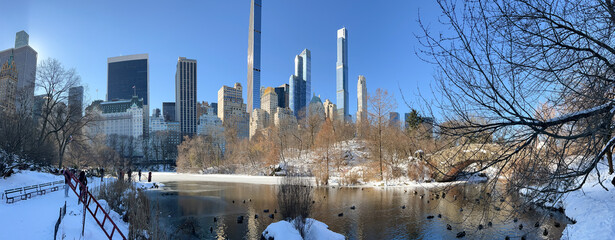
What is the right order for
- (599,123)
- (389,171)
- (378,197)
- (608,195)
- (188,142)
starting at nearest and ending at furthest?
(599,123) < (608,195) < (378,197) < (389,171) < (188,142)

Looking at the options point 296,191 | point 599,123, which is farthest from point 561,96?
point 296,191

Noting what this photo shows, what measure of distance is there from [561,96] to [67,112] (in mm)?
38313

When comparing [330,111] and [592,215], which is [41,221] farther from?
[330,111]

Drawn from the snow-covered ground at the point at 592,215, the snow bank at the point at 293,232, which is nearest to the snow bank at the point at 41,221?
the snow bank at the point at 293,232

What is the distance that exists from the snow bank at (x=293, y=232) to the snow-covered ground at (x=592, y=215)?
281 inches

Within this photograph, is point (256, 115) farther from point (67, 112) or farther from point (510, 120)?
point (510, 120)

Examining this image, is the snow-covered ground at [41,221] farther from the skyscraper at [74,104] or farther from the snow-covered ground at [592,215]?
the skyscraper at [74,104]

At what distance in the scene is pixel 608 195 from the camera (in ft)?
46.9

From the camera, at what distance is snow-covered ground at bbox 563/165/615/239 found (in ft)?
32.9

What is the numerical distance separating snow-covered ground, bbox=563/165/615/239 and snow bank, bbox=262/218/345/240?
7.14m

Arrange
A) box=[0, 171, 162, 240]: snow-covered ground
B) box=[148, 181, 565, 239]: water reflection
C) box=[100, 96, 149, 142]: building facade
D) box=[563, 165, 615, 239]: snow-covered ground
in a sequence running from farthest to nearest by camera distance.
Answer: box=[100, 96, 149, 142]: building facade → box=[148, 181, 565, 239]: water reflection → box=[563, 165, 615, 239]: snow-covered ground → box=[0, 171, 162, 240]: snow-covered ground

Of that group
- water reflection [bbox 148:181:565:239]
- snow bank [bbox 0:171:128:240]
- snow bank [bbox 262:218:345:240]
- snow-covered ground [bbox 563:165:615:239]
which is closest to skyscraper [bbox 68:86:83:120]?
water reflection [bbox 148:181:565:239]

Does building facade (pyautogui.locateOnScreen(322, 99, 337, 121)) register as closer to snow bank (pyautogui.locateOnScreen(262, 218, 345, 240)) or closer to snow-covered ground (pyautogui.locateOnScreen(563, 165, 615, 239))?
snow-covered ground (pyautogui.locateOnScreen(563, 165, 615, 239))

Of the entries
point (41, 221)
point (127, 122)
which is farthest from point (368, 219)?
point (127, 122)
